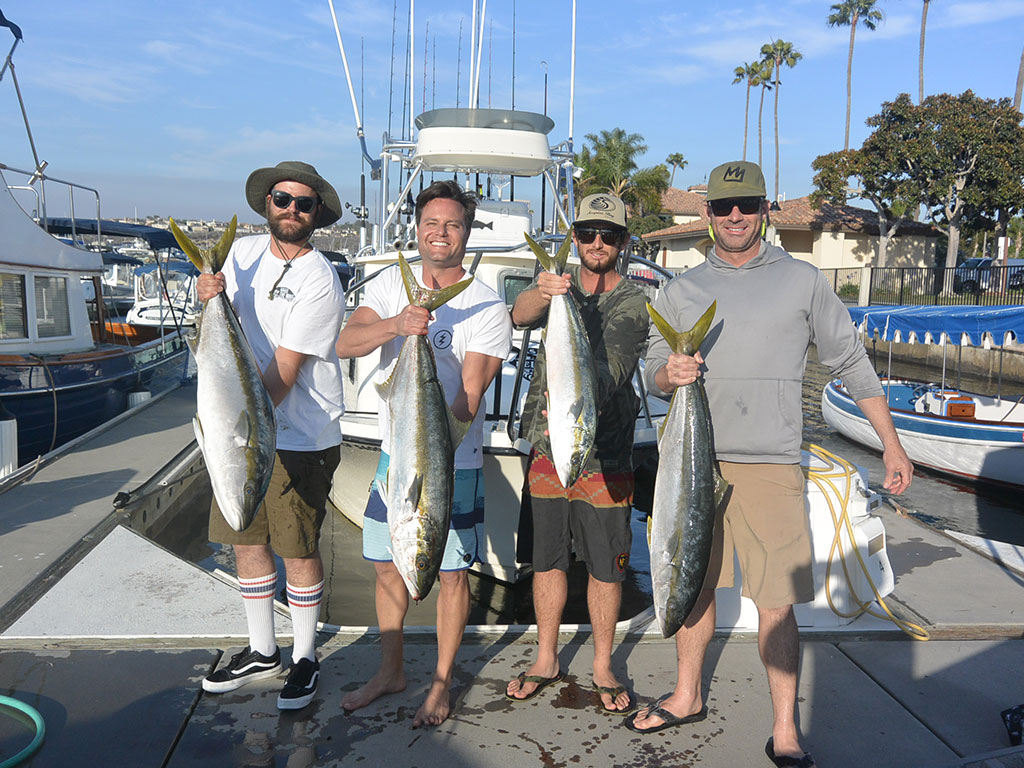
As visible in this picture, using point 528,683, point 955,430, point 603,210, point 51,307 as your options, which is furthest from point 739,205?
point 955,430

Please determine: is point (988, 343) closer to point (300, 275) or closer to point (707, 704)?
point (707, 704)

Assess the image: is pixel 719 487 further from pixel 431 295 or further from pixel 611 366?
pixel 431 295

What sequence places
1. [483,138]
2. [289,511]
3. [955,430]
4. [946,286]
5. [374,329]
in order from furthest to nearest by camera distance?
[946,286] < [955,430] < [483,138] < [289,511] < [374,329]

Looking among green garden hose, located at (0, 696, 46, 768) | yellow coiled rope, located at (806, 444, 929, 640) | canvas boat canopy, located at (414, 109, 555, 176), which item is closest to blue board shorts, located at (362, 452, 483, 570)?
green garden hose, located at (0, 696, 46, 768)

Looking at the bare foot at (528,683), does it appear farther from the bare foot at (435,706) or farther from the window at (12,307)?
the window at (12,307)

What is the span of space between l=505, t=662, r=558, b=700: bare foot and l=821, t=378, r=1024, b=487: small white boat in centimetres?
802

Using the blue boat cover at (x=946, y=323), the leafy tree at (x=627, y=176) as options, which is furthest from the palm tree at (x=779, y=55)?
the blue boat cover at (x=946, y=323)

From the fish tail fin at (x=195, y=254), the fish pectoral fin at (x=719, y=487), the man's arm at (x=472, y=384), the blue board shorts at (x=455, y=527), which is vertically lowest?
the blue board shorts at (x=455, y=527)

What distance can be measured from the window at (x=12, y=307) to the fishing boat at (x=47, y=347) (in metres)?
0.01

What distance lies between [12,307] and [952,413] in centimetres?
1364

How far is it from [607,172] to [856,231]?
58.7ft

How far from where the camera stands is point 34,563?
423cm

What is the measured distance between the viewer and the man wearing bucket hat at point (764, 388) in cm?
266

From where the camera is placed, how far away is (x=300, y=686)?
283 centimetres
